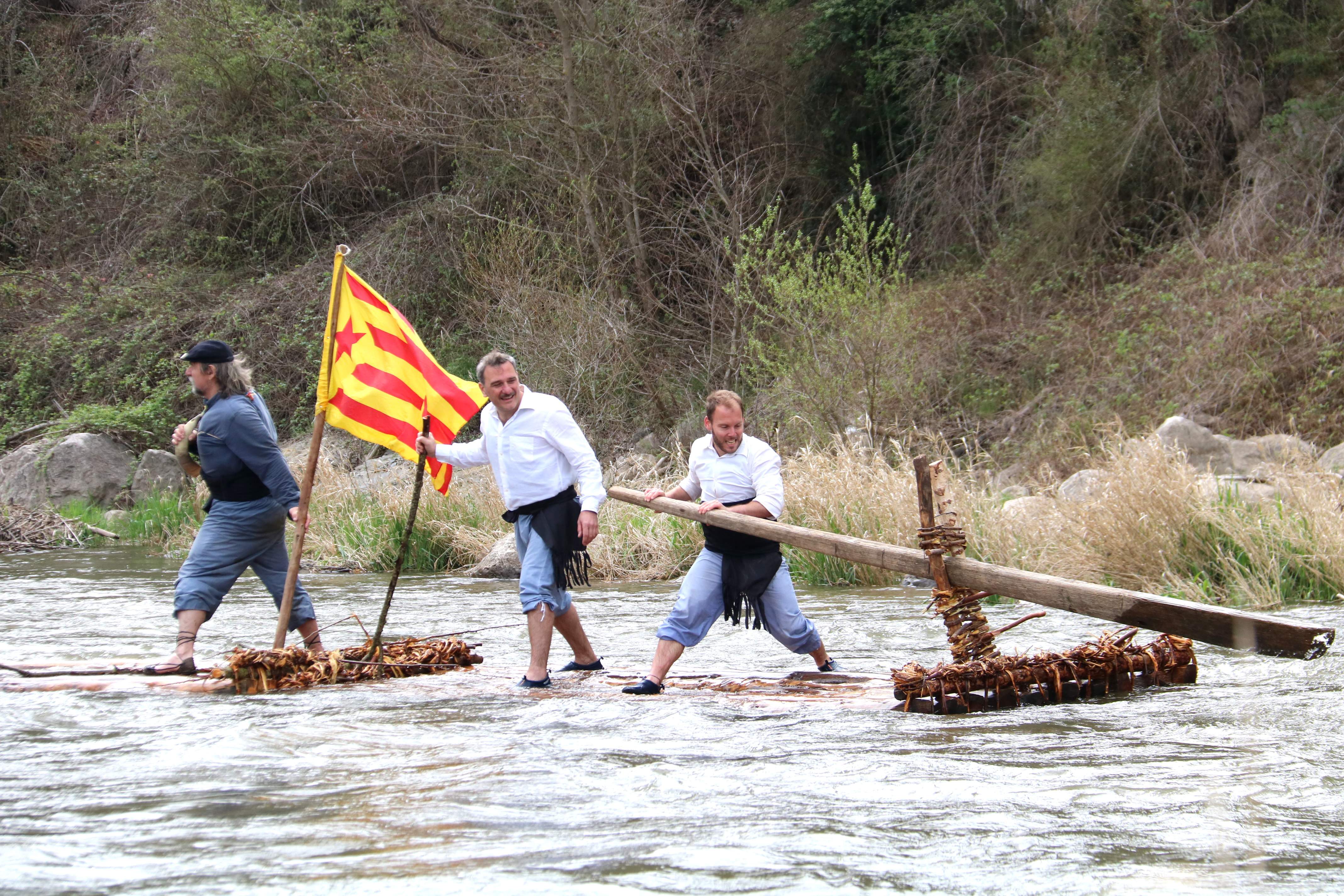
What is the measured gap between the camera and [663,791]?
544cm

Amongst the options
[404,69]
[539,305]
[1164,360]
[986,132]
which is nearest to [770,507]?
[1164,360]

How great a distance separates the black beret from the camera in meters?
8.20

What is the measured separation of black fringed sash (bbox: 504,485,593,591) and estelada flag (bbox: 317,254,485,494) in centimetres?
61

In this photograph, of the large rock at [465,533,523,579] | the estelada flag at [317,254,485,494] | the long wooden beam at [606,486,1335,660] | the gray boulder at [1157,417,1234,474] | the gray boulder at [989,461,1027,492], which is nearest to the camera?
the long wooden beam at [606,486,1335,660]

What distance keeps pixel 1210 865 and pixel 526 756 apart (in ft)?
9.70

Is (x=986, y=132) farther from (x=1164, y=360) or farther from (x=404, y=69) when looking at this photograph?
(x=404, y=69)

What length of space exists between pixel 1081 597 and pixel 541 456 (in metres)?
3.21

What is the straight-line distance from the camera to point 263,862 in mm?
4488

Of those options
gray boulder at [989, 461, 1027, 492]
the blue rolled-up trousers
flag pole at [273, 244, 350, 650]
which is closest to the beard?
flag pole at [273, 244, 350, 650]

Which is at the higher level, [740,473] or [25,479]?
[25,479]

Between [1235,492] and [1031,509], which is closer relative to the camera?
[1235,492]

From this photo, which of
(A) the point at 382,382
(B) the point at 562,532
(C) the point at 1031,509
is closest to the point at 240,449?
(A) the point at 382,382

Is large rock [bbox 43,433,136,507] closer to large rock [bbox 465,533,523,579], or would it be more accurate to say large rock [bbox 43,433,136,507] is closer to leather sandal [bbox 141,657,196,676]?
large rock [bbox 465,533,523,579]

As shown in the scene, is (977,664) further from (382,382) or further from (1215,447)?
(1215,447)
